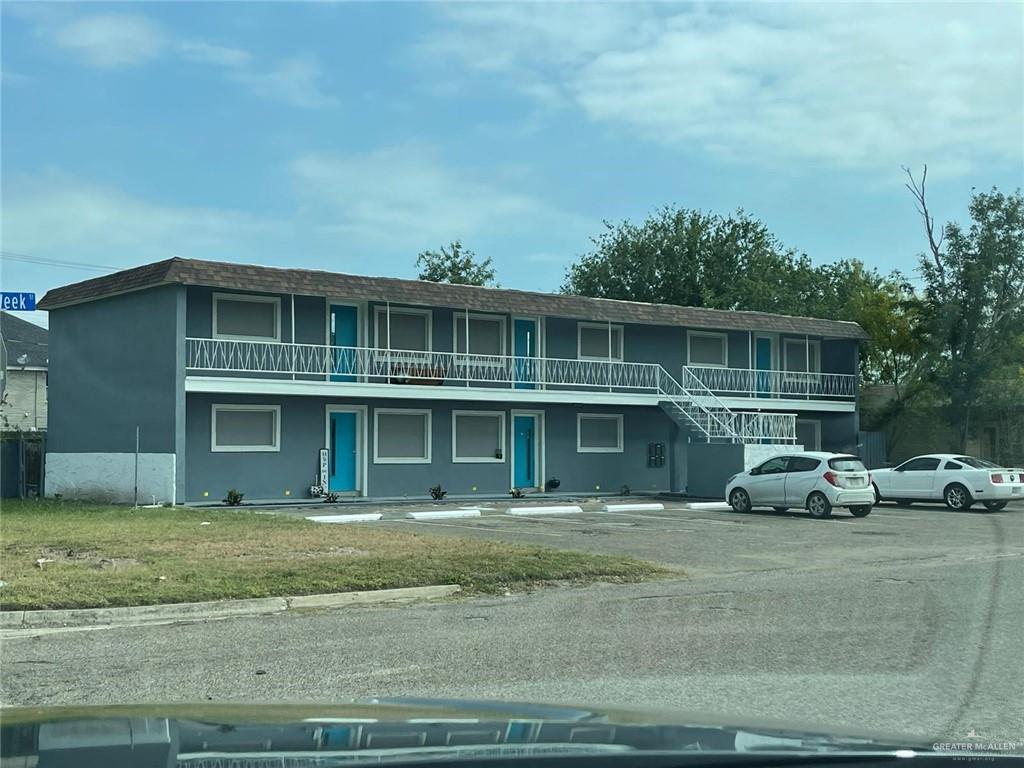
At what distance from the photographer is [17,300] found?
13.0m

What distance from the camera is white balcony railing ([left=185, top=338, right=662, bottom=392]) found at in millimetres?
27750

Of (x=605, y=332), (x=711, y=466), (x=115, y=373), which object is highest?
(x=605, y=332)

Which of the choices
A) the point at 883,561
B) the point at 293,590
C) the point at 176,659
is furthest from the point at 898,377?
the point at 176,659

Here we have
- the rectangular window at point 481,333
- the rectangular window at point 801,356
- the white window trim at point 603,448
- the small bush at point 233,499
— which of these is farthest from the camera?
the rectangular window at point 801,356

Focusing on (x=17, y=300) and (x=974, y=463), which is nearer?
(x=17, y=300)

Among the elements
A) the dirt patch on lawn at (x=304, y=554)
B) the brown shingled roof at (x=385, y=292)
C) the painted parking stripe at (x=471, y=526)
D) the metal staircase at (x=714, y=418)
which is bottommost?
the painted parking stripe at (x=471, y=526)

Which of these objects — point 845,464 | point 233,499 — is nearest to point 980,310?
point 845,464

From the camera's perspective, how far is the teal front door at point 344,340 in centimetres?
2984

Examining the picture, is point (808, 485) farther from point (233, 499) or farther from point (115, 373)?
point (115, 373)

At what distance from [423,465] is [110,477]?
826 centimetres

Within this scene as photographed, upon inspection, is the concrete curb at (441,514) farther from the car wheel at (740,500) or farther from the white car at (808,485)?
the white car at (808,485)

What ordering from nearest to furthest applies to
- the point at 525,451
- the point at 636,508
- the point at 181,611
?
the point at 181,611 → the point at 636,508 → the point at 525,451

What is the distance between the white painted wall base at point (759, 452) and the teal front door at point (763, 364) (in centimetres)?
583

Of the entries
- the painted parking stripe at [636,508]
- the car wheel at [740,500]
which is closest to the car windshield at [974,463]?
the car wheel at [740,500]
